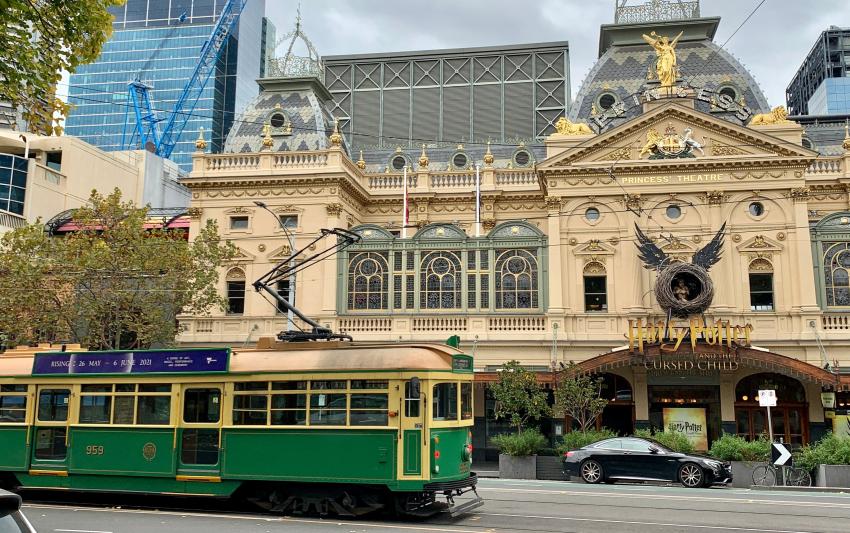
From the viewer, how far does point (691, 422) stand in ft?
107

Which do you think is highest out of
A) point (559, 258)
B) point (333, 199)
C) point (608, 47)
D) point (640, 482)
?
point (608, 47)

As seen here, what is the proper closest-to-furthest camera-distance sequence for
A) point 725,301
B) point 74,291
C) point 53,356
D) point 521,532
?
point 521,532, point 53,356, point 74,291, point 725,301

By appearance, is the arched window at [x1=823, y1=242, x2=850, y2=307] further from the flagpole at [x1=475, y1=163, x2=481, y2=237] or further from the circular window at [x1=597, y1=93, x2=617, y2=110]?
the flagpole at [x1=475, y1=163, x2=481, y2=237]

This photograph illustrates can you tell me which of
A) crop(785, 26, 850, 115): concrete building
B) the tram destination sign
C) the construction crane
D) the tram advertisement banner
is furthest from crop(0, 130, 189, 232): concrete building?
crop(785, 26, 850, 115): concrete building

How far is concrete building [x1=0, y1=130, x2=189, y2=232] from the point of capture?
161 feet

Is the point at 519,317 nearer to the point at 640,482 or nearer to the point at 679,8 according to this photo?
the point at 640,482

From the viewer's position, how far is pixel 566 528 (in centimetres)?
1412

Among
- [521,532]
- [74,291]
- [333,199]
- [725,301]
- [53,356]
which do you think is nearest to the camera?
[521,532]

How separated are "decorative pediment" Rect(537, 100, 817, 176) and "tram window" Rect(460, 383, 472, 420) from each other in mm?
20100

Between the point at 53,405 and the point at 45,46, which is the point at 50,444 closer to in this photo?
the point at 53,405

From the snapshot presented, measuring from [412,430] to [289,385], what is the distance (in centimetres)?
264

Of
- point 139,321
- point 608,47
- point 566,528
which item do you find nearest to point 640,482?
point 566,528

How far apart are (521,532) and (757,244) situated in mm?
24134

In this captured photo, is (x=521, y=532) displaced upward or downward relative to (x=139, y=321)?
downward
